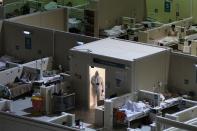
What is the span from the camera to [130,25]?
72.7 feet

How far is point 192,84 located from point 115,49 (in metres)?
1.99

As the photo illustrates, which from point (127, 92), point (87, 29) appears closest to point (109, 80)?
point (127, 92)

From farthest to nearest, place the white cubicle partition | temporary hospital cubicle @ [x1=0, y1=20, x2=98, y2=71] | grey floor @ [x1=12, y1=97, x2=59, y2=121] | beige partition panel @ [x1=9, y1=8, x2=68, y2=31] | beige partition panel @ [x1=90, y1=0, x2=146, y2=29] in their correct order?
beige partition panel @ [x1=90, y1=0, x2=146, y2=29] < beige partition panel @ [x1=9, y1=8, x2=68, y2=31] < temporary hospital cubicle @ [x1=0, y1=20, x2=98, y2=71] < grey floor @ [x1=12, y1=97, x2=59, y2=121] < the white cubicle partition

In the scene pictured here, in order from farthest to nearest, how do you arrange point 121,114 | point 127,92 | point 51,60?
point 51,60, point 127,92, point 121,114

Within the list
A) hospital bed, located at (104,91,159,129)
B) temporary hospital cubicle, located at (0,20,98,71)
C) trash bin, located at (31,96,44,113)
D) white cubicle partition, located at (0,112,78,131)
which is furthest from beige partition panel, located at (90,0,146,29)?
white cubicle partition, located at (0,112,78,131)

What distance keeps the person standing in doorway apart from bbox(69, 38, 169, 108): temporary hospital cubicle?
5cm

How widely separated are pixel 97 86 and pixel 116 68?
31.2 inches

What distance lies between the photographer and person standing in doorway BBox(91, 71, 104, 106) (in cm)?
1611

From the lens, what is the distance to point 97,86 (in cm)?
1619

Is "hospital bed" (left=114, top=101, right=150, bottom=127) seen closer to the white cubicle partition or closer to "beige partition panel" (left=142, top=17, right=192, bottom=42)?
the white cubicle partition

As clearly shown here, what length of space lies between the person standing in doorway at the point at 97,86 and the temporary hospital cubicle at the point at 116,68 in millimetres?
50

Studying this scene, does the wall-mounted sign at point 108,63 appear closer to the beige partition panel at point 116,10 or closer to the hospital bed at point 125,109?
the hospital bed at point 125,109

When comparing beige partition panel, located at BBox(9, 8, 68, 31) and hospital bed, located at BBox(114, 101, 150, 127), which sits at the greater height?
beige partition panel, located at BBox(9, 8, 68, 31)

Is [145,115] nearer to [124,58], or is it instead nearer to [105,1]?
[124,58]
